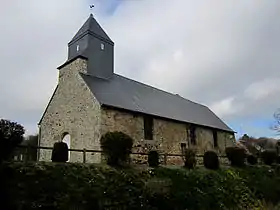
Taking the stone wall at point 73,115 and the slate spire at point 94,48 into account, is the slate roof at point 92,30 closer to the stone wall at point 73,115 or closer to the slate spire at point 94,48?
the slate spire at point 94,48

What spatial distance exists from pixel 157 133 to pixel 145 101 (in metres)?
2.73

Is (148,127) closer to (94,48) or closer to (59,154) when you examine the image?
(94,48)

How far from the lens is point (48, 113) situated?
20516 millimetres

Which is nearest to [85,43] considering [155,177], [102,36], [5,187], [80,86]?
[102,36]

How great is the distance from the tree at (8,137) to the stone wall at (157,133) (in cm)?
674

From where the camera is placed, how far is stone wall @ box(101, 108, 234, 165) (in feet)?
54.7

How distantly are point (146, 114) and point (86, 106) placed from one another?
370 cm

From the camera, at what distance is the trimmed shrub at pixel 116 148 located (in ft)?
41.2

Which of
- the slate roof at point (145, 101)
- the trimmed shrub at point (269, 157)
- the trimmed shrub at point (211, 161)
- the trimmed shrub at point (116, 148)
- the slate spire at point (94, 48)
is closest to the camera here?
the trimmed shrub at point (116, 148)

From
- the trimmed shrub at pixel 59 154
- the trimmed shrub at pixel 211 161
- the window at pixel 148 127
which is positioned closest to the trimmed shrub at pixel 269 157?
the trimmed shrub at pixel 211 161

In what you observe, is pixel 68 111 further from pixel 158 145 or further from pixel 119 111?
pixel 158 145

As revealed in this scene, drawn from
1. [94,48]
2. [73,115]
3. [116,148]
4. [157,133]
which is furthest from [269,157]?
[94,48]

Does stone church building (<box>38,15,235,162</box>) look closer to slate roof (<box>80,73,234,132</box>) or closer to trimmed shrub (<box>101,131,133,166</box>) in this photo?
slate roof (<box>80,73,234,132</box>)

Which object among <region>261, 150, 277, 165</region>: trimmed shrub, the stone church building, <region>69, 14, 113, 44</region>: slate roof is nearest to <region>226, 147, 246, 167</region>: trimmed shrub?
the stone church building
